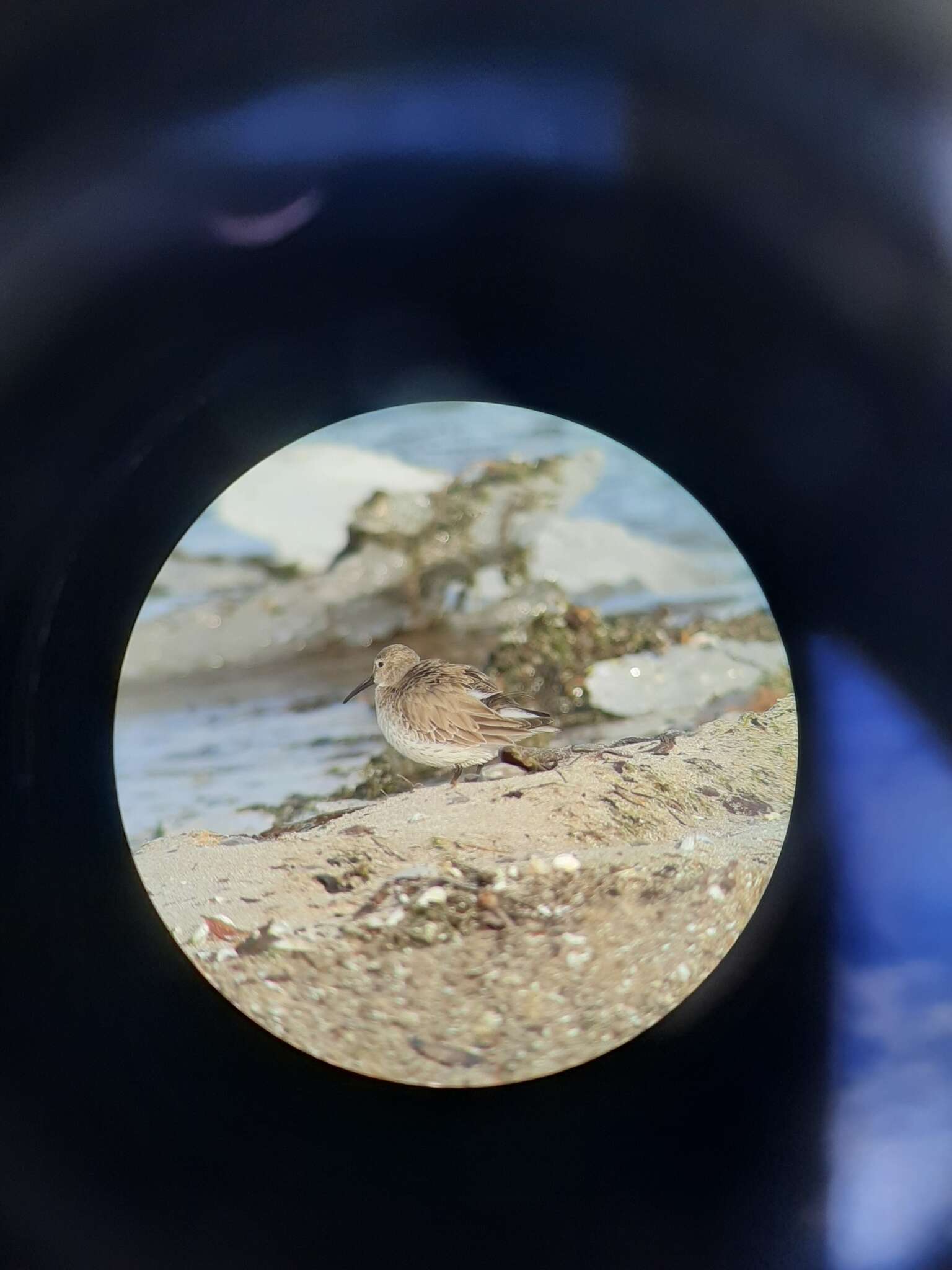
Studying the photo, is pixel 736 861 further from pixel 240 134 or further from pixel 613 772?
pixel 240 134

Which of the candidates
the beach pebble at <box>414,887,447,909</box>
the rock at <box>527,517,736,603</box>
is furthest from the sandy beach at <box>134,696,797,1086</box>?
the rock at <box>527,517,736,603</box>

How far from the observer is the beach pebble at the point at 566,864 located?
2.91 feet

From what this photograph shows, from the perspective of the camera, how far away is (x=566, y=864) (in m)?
0.89

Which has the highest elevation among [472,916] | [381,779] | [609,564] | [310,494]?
[310,494]

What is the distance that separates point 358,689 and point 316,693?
37mm

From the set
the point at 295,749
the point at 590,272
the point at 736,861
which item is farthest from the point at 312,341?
the point at 736,861

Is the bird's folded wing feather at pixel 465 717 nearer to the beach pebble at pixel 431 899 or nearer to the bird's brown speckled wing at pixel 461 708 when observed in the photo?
the bird's brown speckled wing at pixel 461 708

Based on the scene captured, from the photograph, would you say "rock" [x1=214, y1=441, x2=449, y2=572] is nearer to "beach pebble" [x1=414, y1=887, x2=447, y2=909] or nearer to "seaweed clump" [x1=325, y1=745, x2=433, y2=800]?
"seaweed clump" [x1=325, y1=745, x2=433, y2=800]

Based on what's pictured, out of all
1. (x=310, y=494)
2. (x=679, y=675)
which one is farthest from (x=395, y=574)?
(x=679, y=675)

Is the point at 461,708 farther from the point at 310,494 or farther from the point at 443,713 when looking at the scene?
the point at 310,494

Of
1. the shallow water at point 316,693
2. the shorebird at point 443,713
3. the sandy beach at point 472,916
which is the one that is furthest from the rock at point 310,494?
the sandy beach at point 472,916

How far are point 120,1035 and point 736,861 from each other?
55cm

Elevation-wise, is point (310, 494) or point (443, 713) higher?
point (310, 494)

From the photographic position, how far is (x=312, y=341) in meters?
0.93
